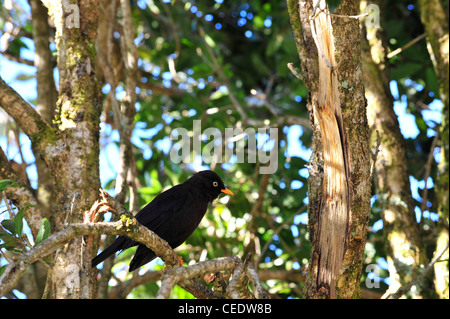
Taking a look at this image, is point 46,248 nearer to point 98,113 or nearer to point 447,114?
point 98,113

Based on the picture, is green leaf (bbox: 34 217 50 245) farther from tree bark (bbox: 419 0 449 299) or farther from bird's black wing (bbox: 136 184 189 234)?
tree bark (bbox: 419 0 449 299)

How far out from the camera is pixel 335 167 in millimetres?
3213

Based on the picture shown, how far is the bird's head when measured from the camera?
5.56 meters

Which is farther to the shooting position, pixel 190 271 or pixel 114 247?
pixel 114 247

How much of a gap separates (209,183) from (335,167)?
253 cm

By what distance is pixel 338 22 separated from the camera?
3434 millimetres

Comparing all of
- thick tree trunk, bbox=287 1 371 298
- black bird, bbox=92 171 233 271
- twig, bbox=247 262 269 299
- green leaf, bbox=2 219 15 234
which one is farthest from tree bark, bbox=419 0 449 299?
green leaf, bbox=2 219 15 234

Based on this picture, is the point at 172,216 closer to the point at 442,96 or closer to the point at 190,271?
the point at 190,271

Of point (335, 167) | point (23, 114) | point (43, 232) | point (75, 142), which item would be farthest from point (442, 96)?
point (43, 232)

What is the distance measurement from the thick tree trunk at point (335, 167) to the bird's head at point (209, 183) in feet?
7.46

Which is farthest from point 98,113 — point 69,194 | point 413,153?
point 413,153

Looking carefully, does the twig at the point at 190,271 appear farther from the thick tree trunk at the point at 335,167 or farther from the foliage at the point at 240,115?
the foliage at the point at 240,115

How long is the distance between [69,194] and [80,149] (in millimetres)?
339

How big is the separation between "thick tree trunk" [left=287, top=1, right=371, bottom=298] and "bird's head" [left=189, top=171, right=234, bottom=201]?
2.27 meters
